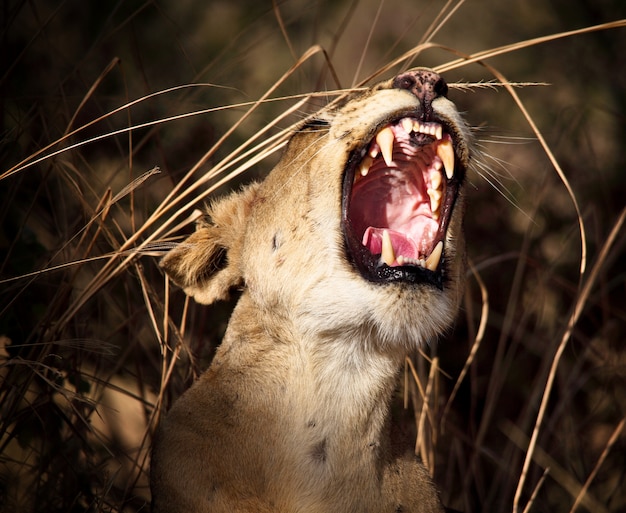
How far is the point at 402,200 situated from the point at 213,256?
65cm

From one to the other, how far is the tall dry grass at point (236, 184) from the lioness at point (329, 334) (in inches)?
13.4

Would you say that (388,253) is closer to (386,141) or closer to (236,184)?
(386,141)

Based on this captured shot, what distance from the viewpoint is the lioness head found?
243 centimetres

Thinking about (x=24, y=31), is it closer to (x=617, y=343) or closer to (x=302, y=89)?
Answer: (x=302, y=89)

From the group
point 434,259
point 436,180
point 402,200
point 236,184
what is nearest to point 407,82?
point 436,180

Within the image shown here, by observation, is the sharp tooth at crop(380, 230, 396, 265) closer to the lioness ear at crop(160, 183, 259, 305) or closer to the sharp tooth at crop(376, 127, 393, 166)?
the sharp tooth at crop(376, 127, 393, 166)

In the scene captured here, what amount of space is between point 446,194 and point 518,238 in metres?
3.08

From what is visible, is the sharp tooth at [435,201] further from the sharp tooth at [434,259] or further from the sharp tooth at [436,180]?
the sharp tooth at [434,259]

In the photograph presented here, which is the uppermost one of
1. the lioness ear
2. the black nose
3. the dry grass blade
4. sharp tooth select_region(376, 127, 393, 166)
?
the black nose

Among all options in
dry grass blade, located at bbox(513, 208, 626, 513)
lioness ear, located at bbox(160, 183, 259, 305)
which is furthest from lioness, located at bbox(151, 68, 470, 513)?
dry grass blade, located at bbox(513, 208, 626, 513)

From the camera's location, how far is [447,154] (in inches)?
99.3

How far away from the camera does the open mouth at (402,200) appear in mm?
2441

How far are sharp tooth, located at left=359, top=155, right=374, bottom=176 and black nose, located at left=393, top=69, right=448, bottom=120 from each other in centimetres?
21

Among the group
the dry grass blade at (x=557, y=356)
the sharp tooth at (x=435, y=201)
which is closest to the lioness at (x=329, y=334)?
the sharp tooth at (x=435, y=201)
